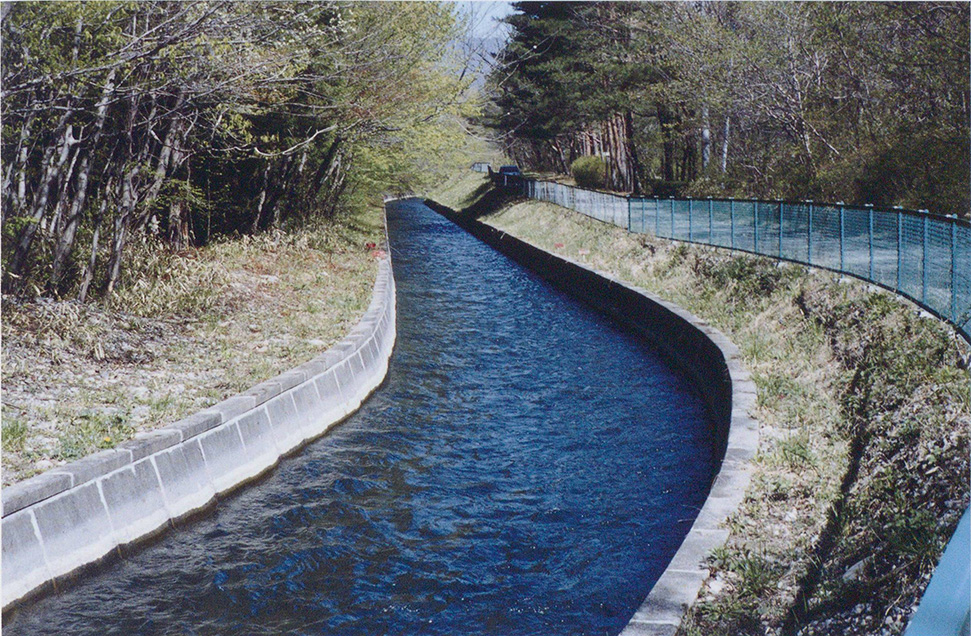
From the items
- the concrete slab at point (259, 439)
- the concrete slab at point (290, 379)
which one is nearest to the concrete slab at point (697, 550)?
the concrete slab at point (259, 439)

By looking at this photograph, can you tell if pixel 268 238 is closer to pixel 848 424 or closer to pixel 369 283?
pixel 369 283

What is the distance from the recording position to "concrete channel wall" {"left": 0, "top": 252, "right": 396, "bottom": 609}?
22.2ft

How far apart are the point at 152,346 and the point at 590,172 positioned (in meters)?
35.1

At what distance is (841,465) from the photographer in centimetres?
805

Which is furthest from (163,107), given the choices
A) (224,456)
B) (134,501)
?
(134,501)

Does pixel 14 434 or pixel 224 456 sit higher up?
pixel 14 434

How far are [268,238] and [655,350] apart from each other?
9253mm

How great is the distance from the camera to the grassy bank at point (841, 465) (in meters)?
5.50

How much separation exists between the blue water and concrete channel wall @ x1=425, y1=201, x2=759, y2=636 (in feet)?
1.78

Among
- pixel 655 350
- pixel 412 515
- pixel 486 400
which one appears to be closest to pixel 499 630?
pixel 412 515

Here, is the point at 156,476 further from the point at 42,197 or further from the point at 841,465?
the point at 841,465

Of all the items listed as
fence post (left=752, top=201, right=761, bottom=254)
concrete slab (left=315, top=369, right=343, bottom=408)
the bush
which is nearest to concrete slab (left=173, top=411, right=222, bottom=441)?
concrete slab (left=315, top=369, right=343, bottom=408)

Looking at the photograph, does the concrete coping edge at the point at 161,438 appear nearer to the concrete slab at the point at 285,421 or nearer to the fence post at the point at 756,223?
the concrete slab at the point at 285,421

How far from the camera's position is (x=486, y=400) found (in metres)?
13.4
